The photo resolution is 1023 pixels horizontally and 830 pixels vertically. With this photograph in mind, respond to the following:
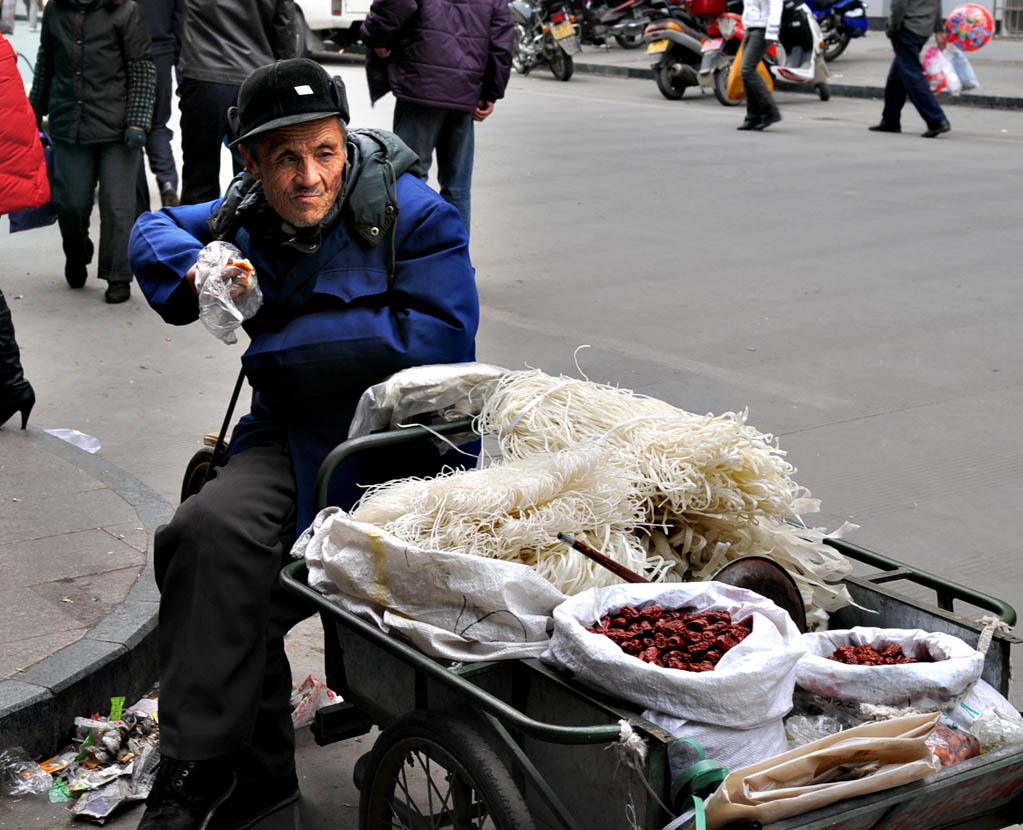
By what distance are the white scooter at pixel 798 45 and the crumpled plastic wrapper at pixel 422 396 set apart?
13.9m

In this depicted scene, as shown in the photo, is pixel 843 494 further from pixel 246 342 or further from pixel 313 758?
pixel 246 342

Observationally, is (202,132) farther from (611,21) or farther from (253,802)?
(611,21)

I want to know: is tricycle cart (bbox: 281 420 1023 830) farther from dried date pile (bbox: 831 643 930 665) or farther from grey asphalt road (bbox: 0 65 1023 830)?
grey asphalt road (bbox: 0 65 1023 830)

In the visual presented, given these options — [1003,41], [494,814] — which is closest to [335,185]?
[494,814]

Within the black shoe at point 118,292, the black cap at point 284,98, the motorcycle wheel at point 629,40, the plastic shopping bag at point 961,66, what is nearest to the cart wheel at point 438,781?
the black cap at point 284,98

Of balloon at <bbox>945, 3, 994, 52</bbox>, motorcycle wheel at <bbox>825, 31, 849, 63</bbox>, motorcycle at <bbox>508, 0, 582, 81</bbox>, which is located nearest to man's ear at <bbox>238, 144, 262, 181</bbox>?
balloon at <bbox>945, 3, 994, 52</bbox>

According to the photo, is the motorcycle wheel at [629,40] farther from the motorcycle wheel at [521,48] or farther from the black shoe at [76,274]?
the black shoe at [76,274]

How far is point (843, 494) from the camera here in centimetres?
485

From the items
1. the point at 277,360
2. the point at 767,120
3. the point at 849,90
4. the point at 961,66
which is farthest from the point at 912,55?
the point at 277,360

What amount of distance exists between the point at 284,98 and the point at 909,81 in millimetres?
11481

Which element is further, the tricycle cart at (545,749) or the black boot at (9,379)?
the black boot at (9,379)

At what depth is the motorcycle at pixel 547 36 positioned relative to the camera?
1942 cm

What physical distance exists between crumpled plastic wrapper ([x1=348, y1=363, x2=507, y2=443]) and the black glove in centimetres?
519

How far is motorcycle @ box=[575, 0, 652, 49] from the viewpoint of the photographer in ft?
71.9
